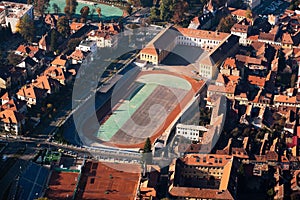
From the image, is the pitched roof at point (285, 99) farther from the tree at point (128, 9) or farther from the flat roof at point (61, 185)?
the tree at point (128, 9)

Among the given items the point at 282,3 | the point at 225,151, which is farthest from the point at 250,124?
the point at 282,3

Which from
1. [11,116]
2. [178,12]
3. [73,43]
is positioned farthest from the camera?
[178,12]

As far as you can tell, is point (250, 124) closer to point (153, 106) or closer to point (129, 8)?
point (153, 106)

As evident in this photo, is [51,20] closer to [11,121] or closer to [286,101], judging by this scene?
[11,121]

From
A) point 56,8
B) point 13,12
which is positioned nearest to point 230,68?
point 56,8

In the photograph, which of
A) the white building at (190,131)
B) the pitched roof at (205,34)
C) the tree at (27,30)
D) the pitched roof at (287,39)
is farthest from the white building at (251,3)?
the white building at (190,131)

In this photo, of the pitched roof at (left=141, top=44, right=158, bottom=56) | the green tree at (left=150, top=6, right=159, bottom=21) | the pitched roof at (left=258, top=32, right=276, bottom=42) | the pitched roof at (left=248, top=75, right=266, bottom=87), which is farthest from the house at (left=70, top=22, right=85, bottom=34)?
the pitched roof at (left=248, top=75, right=266, bottom=87)
